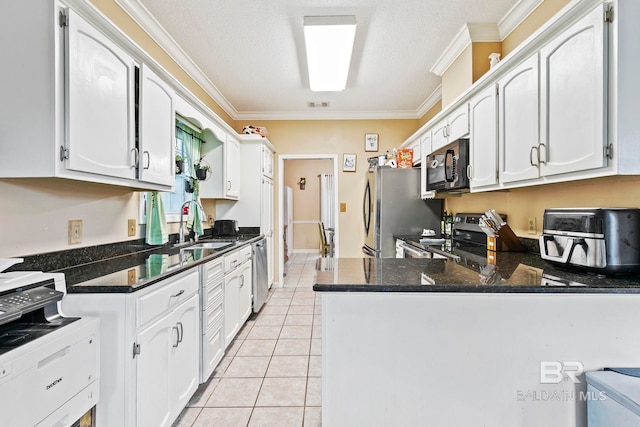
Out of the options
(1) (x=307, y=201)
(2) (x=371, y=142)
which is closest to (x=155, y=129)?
(2) (x=371, y=142)

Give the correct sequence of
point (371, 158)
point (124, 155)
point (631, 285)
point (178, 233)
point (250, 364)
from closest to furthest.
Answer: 1. point (631, 285)
2. point (124, 155)
3. point (250, 364)
4. point (178, 233)
5. point (371, 158)

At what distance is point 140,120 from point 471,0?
237 centimetres

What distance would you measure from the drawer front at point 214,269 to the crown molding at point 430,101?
317 centimetres

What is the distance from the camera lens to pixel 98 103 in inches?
57.9

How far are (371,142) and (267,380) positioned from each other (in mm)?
3570

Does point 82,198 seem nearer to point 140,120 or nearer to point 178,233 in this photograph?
point 140,120

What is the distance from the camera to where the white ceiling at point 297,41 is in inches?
89.5

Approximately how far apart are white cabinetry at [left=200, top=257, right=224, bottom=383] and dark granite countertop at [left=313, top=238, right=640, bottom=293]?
2.82ft

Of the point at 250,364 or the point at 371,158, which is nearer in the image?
the point at 250,364

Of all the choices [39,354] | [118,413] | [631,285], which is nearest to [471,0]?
[631,285]

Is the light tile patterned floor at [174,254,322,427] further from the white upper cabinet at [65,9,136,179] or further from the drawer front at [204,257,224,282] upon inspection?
the white upper cabinet at [65,9,136,179]

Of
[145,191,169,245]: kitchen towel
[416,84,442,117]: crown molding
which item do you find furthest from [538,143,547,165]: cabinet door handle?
[145,191,169,245]: kitchen towel

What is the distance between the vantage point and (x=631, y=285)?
1.17 m

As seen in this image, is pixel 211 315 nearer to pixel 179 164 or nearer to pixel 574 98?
pixel 179 164
